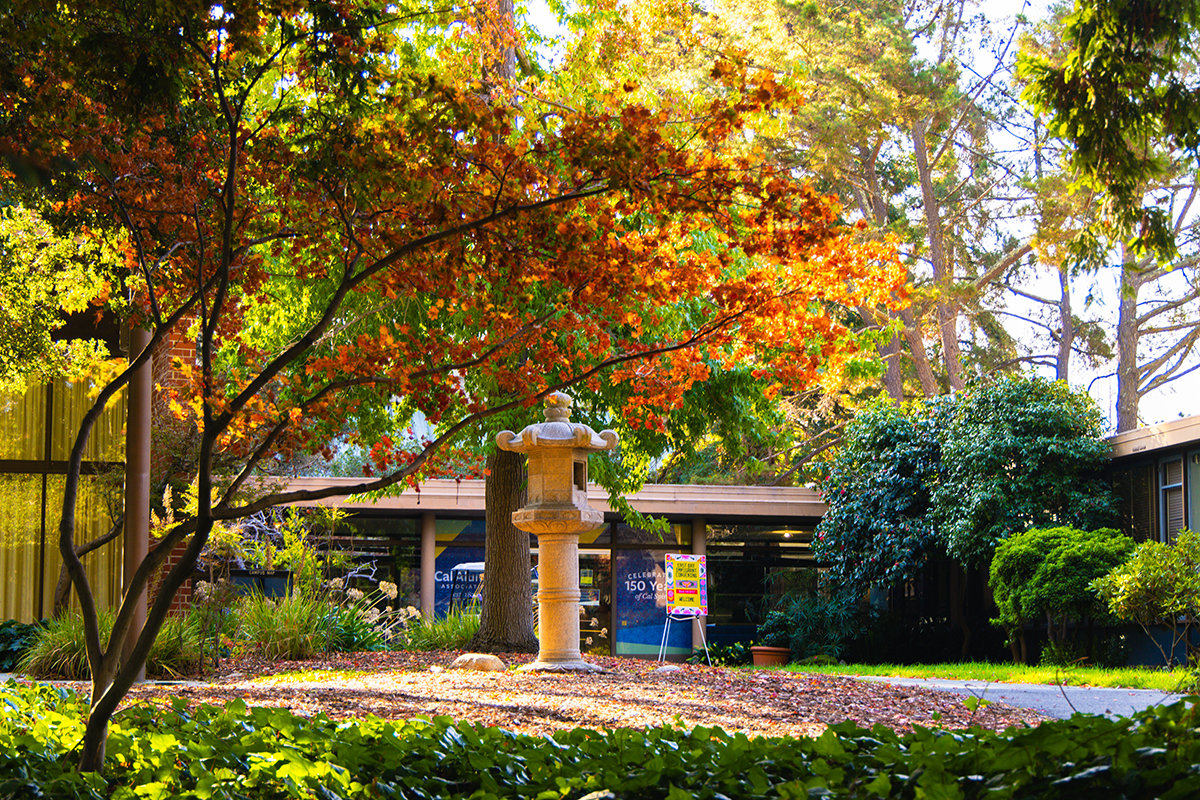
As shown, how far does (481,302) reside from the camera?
4.98m

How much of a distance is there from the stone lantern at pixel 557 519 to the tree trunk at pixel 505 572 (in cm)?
195

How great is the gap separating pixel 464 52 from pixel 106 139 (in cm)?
602

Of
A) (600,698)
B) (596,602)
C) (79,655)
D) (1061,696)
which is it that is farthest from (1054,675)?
(79,655)

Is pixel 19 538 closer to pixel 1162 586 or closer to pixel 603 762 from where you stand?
pixel 603 762

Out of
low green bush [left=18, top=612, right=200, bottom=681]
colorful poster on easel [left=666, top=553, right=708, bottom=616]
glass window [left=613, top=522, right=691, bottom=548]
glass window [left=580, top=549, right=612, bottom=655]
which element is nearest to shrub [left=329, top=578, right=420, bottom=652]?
low green bush [left=18, top=612, right=200, bottom=681]

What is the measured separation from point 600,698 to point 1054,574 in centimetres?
800

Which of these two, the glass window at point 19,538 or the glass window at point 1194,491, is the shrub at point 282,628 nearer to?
the glass window at point 19,538

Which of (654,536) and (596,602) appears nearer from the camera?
(596,602)

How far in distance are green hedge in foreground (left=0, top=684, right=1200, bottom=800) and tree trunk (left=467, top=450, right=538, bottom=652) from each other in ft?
24.3

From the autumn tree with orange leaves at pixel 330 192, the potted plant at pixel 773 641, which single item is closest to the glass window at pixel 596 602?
the potted plant at pixel 773 641

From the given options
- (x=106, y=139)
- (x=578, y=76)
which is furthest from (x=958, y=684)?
(x=106, y=139)

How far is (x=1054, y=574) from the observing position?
506 inches

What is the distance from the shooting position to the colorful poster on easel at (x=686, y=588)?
1403 centimetres

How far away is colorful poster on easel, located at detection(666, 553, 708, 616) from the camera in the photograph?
1403cm
